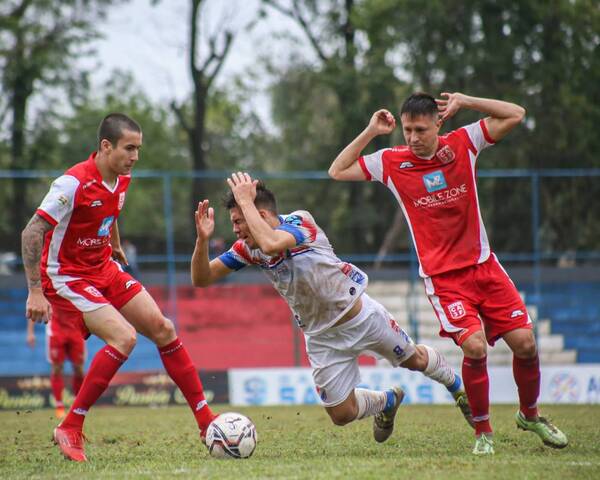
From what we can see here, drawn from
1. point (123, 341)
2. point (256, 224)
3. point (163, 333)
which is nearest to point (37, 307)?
point (123, 341)

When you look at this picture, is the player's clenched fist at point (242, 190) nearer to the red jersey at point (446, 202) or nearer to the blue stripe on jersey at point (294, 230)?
the blue stripe on jersey at point (294, 230)

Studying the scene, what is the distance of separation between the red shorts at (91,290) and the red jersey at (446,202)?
2289mm

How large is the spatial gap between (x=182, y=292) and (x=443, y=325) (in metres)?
10.6

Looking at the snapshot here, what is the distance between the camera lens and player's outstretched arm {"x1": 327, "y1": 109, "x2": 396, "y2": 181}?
6.96 metres

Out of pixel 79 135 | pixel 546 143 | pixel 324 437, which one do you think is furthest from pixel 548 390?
pixel 79 135

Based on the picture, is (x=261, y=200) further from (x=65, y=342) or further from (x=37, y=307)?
(x=65, y=342)

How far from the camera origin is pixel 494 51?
2197 centimetres

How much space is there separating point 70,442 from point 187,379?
1.01 m

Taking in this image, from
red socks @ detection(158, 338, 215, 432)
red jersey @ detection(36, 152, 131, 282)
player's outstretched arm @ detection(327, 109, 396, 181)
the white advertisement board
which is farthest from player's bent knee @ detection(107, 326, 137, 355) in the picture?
the white advertisement board

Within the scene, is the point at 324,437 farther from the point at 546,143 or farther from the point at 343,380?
the point at 546,143

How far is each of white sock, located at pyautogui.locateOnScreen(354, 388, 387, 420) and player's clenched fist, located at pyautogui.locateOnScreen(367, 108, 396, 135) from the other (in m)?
1.96

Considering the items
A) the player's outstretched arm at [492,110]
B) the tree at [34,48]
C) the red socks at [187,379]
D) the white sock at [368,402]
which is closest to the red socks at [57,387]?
the red socks at [187,379]

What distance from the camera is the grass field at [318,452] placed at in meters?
5.48

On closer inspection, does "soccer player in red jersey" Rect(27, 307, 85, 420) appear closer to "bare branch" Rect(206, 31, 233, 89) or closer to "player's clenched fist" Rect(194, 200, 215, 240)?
"player's clenched fist" Rect(194, 200, 215, 240)
